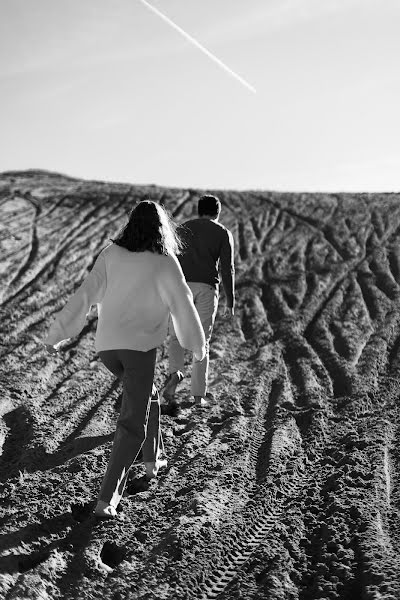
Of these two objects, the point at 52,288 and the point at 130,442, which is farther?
the point at 52,288

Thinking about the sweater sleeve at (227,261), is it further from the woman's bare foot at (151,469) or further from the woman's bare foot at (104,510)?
the woman's bare foot at (104,510)

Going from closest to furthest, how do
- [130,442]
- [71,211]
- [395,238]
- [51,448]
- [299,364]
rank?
1. [130,442]
2. [51,448]
3. [299,364]
4. [395,238]
5. [71,211]

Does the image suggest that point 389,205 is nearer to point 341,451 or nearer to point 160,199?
point 160,199

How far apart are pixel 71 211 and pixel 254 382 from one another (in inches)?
448

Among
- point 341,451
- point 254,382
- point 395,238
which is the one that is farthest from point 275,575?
point 395,238

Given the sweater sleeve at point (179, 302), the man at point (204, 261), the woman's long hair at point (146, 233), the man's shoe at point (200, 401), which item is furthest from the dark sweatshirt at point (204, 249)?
the sweater sleeve at point (179, 302)

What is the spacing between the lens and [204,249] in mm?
6074

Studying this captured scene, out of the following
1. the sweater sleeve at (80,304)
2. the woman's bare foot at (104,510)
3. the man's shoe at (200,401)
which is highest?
the man's shoe at (200,401)

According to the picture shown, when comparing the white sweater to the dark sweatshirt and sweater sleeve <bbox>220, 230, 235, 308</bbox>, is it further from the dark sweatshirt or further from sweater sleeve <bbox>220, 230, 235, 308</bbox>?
sweater sleeve <bbox>220, 230, 235, 308</bbox>

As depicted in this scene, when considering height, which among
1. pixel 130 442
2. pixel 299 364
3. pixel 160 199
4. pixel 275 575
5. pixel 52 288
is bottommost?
pixel 275 575

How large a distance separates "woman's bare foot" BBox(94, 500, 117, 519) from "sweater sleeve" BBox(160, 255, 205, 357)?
3.34 ft

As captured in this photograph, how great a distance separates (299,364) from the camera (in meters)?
8.02

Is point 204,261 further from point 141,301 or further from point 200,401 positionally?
point 141,301

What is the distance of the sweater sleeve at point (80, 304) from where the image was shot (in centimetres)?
398
